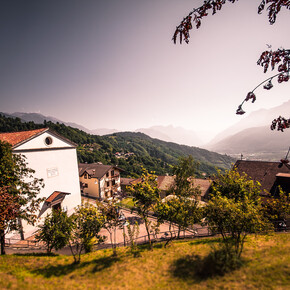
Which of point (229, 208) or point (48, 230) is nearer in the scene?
point (229, 208)

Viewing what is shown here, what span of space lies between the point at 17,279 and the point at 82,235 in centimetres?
397

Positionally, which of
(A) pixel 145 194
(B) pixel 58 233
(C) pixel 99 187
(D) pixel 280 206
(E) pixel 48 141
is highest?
(E) pixel 48 141

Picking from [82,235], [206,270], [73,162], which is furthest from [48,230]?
[73,162]

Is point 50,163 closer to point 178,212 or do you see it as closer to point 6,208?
point 6,208

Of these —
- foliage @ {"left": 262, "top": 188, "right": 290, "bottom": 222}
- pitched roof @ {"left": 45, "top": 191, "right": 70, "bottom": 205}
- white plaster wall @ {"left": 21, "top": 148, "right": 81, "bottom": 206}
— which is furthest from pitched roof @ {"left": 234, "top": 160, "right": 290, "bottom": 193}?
pitched roof @ {"left": 45, "top": 191, "right": 70, "bottom": 205}

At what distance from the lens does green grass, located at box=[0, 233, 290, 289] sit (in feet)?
25.2

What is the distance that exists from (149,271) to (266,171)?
30.6 metres

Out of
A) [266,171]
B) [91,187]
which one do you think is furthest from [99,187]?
[266,171]

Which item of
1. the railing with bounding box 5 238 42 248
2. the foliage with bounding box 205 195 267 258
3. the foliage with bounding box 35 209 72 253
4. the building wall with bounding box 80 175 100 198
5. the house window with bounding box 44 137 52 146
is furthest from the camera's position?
the building wall with bounding box 80 175 100 198

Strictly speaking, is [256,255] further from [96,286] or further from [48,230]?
[48,230]

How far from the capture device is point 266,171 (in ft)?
93.8

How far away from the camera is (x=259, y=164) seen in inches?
1204

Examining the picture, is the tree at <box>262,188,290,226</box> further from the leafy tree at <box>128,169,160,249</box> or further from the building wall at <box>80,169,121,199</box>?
the building wall at <box>80,169,121,199</box>

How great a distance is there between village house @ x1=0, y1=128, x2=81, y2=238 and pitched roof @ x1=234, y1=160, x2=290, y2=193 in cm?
3434
